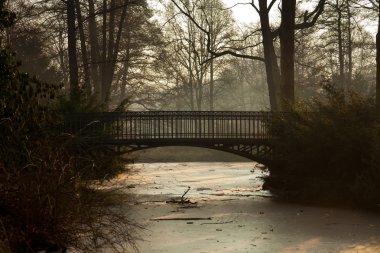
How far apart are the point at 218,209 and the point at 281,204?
188cm

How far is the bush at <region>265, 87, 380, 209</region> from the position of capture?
15500 millimetres

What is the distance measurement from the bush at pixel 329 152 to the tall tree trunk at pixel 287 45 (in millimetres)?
2947

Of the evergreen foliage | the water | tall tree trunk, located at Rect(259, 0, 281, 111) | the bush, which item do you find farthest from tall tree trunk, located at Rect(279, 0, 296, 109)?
the evergreen foliage

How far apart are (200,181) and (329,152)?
7955mm

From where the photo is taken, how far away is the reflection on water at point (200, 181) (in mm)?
19719

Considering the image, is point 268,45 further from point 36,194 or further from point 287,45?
point 36,194

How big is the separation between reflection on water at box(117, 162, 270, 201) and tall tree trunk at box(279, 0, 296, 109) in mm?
2648

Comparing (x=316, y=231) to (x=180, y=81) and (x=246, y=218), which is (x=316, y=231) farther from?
(x=180, y=81)

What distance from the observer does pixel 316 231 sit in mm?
12867

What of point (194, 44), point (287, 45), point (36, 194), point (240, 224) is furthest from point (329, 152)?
point (194, 44)

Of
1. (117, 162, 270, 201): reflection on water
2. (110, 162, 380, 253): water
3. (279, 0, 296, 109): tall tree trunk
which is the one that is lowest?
(117, 162, 270, 201): reflection on water

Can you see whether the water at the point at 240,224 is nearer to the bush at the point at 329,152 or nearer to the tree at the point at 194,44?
the bush at the point at 329,152

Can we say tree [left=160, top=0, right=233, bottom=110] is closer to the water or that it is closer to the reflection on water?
the reflection on water

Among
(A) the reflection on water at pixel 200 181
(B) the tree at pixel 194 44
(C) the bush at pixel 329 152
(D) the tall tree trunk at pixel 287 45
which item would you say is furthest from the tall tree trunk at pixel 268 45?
(B) the tree at pixel 194 44
